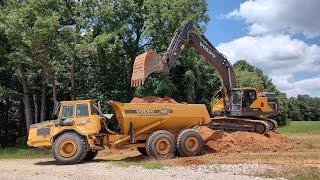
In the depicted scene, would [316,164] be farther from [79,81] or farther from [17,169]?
[79,81]

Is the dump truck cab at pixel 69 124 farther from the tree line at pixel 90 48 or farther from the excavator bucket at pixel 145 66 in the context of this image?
the tree line at pixel 90 48


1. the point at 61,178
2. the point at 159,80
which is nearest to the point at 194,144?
the point at 61,178

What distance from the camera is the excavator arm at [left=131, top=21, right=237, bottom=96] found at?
22672 mm

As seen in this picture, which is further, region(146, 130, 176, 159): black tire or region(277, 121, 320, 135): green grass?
region(277, 121, 320, 135): green grass

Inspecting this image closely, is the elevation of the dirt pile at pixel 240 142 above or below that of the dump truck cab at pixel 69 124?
below

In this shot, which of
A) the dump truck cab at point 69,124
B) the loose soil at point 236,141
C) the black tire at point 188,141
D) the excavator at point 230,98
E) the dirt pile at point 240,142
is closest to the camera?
the dump truck cab at point 69,124

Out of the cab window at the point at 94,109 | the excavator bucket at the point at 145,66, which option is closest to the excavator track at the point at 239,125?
the excavator bucket at the point at 145,66

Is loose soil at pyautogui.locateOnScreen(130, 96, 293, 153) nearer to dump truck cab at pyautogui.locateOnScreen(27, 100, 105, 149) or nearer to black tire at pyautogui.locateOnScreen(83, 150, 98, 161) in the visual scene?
dump truck cab at pyautogui.locateOnScreen(27, 100, 105, 149)

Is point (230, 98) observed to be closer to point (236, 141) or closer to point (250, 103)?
point (250, 103)

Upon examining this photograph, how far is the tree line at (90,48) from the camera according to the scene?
32.9 meters

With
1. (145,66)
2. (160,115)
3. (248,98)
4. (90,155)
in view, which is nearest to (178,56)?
(145,66)

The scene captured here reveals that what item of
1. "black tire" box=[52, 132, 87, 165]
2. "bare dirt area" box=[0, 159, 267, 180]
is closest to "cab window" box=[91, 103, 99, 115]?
"black tire" box=[52, 132, 87, 165]

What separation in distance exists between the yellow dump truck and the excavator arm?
164cm

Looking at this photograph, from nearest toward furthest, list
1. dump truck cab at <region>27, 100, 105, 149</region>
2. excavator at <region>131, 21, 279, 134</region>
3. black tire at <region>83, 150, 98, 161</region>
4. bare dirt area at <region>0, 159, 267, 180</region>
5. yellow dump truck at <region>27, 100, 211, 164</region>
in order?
bare dirt area at <region>0, 159, 267, 180</region> → yellow dump truck at <region>27, 100, 211, 164</region> → dump truck cab at <region>27, 100, 105, 149</region> → black tire at <region>83, 150, 98, 161</region> → excavator at <region>131, 21, 279, 134</region>
